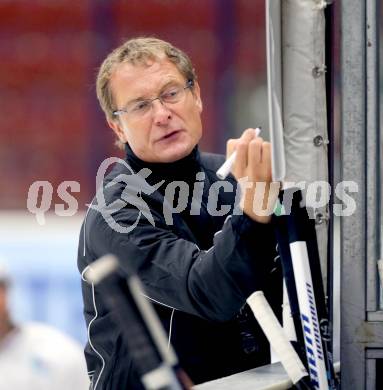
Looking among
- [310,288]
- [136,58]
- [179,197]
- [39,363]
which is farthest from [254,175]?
[39,363]

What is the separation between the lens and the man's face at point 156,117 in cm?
216

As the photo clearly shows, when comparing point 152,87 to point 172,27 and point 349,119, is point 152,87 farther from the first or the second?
point 172,27

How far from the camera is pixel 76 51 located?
681 cm

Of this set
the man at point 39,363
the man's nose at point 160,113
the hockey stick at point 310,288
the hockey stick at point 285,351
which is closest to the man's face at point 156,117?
the man's nose at point 160,113

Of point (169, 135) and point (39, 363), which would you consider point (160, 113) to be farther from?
point (39, 363)

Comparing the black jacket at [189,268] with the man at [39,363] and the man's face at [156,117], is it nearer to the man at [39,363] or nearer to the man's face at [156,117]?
the man's face at [156,117]

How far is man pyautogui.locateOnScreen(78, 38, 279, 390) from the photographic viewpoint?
181 cm

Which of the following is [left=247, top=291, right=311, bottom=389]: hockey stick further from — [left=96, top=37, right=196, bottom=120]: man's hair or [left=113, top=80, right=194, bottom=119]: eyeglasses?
[left=96, top=37, right=196, bottom=120]: man's hair

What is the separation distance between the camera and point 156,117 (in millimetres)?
2143

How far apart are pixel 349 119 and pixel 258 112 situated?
4.53 metres

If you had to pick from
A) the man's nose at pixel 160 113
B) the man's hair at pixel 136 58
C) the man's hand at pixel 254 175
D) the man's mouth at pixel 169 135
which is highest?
the man's hair at pixel 136 58

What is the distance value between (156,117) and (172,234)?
290 mm

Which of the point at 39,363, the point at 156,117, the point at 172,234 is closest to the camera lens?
the point at 172,234

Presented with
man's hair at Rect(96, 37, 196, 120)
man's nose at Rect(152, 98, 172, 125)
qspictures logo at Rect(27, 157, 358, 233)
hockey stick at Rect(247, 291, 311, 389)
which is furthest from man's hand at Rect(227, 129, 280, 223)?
man's hair at Rect(96, 37, 196, 120)
